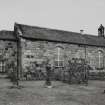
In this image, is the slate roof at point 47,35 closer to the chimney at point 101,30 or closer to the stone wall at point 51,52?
the stone wall at point 51,52

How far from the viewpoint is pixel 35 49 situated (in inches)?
744

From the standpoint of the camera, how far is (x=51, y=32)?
22.2 metres

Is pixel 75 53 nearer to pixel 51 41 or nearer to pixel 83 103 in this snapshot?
pixel 51 41

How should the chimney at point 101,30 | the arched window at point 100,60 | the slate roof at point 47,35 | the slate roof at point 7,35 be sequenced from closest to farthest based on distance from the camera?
the slate roof at point 7,35
the slate roof at point 47,35
the arched window at point 100,60
the chimney at point 101,30

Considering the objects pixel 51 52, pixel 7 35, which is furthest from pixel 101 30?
pixel 7 35

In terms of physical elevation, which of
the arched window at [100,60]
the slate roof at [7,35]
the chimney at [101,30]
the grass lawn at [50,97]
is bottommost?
the grass lawn at [50,97]

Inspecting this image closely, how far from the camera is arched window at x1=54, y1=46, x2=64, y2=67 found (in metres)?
20.1

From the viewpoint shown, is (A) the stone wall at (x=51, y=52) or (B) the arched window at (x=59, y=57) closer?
(A) the stone wall at (x=51, y=52)

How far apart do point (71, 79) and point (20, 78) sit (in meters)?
5.83

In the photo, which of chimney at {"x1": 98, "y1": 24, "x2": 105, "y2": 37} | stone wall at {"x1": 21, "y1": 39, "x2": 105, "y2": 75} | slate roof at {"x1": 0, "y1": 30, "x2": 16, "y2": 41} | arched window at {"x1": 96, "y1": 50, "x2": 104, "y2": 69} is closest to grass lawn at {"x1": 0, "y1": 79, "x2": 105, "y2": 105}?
stone wall at {"x1": 21, "y1": 39, "x2": 105, "y2": 75}

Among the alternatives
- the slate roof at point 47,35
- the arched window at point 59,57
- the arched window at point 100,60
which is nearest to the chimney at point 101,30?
the slate roof at point 47,35

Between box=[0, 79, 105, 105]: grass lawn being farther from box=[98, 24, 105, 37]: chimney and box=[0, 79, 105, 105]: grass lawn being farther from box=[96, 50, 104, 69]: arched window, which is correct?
box=[98, 24, 105, 37]: chimney

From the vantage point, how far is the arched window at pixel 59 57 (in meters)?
20.1

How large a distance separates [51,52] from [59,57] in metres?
1.36
